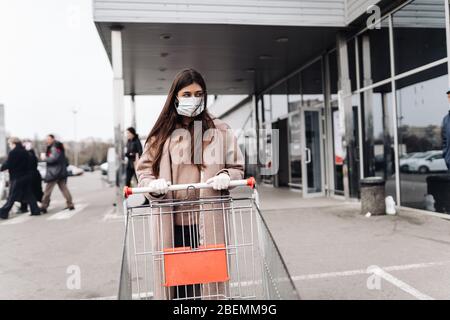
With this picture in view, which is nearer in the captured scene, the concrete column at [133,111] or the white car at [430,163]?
the white car at [430,163]

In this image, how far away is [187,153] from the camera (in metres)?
2.74

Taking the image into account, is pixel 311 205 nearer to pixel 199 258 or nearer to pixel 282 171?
pixel 282 171

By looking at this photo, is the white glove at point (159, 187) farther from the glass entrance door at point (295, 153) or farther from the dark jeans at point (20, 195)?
the glass entrance door at point (295, 153)

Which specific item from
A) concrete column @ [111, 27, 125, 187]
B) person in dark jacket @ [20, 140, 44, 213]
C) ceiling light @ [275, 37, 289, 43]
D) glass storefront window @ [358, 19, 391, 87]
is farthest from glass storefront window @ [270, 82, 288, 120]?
person in dark jacket @ [20, 140, 44, 213]

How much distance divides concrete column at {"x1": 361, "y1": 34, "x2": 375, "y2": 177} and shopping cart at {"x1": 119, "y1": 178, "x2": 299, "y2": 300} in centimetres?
760

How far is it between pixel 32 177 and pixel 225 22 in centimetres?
620

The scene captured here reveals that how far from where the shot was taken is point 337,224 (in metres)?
7.37

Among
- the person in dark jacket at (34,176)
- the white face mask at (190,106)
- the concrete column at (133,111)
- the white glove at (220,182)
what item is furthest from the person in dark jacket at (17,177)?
the white glove at (220,182)

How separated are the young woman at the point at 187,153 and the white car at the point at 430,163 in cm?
609

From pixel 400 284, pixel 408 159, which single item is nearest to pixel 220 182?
pixel 400 284

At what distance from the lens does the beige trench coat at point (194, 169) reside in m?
2.54

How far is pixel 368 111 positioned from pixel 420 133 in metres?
1.44

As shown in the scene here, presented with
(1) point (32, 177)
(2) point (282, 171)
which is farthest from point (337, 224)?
(2) point (282, 171)

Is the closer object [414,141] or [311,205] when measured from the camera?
[414,141]
